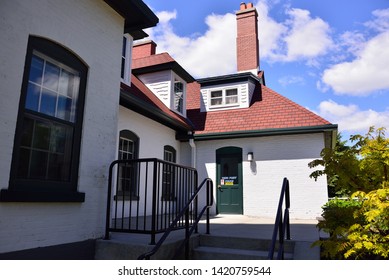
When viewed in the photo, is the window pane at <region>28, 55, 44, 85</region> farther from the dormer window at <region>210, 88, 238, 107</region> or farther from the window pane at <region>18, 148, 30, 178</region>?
the dormer window at <region>210, 88, 238, 107</region>

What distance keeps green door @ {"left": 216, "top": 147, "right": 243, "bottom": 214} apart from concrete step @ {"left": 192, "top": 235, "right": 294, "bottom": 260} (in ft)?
18.5

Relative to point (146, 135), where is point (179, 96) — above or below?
above

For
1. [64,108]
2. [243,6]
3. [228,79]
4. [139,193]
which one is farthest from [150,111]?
[243,6]

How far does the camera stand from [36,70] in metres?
3.86

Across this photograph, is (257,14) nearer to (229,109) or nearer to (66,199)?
(229,109)

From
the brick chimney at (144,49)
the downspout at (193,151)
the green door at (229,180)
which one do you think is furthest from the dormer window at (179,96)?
the brick chimney at (144,49)

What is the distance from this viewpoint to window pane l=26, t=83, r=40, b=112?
3.73 metres

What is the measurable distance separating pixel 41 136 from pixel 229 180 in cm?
762

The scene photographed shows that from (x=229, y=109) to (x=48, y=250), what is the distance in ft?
29.7

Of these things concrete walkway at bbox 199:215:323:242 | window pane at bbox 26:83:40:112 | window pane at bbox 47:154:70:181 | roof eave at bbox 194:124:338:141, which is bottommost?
concrete walkway at bbox 199:215:323:242

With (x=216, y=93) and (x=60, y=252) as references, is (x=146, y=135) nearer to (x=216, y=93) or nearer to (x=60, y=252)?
(x=216, y=93)

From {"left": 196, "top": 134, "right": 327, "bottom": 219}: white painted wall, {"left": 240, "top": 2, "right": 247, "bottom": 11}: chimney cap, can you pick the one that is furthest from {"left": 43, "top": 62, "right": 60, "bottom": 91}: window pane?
{"left": 240, "top": 2, "right": 247, "bottom": 11}: chimney cap

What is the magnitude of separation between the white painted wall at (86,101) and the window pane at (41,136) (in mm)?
377
